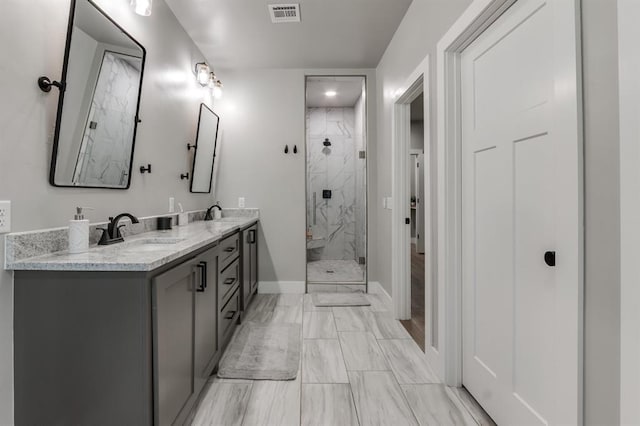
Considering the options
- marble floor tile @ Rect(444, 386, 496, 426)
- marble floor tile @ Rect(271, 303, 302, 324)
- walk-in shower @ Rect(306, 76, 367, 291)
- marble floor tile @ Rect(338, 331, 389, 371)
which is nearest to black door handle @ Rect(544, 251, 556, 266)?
marble floor tile @ Rect(444, 386, 496, 426)

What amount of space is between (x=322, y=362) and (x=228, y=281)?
881 millimetres

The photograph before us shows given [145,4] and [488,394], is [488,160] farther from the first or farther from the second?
[145,4]

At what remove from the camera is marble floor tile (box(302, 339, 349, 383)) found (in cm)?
199

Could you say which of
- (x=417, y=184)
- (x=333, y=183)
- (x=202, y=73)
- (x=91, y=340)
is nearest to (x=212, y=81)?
(x=202, y=73)

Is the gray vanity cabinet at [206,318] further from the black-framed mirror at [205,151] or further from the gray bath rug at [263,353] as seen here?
the black-framed mirror at [205,151]

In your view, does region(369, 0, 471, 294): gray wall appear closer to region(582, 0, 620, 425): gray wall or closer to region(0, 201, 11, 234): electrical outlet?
region(582, 0, 620, 425): gray wall

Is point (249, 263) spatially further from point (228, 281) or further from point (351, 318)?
point (351, 318)

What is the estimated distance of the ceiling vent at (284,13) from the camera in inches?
101

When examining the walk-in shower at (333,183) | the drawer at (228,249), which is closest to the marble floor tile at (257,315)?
the drawer at (228,249)

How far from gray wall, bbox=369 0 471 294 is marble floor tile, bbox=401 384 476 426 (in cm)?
149

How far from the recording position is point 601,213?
36.5 inches

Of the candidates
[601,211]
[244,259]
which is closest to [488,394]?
[601,211]

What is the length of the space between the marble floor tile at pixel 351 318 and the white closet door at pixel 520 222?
1104 millimetres

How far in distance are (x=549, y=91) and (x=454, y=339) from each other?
138 centimetres
